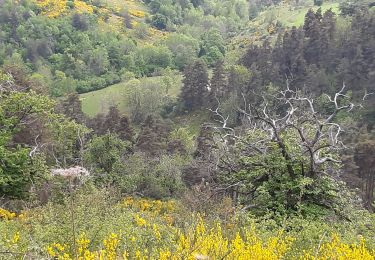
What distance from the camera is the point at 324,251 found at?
5934 millimetres

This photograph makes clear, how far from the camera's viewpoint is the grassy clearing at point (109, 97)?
64750 millimetres

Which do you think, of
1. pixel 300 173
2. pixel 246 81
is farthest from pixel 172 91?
pixel 300 173

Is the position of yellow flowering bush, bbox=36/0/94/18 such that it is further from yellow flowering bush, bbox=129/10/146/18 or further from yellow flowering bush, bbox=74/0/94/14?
yellow flowering bush, bbox=129/10/146/18

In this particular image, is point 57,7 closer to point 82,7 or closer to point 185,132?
point 82,7

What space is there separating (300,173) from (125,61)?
7563 centimetres

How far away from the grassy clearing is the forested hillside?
0.42 metres

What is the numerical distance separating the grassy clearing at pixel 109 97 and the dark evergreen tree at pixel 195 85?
21.0ft

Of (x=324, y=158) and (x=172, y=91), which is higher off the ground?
(x=324, y=158)

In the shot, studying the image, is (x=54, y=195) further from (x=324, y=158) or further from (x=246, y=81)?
(x=246, y=81)

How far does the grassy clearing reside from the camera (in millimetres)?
64750

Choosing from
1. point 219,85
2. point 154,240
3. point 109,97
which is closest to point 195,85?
point 219,85

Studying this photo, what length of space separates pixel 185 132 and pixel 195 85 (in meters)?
15.5

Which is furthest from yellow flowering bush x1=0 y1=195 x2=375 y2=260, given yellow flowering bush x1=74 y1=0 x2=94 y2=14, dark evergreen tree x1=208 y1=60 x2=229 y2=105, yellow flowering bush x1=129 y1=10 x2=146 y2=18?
yellow flowering bush x1=129 y1=10 x2=146 y2=18

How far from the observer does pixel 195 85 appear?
59.9 m
